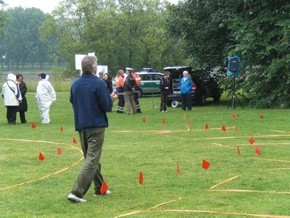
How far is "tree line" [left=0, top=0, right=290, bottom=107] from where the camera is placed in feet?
77.8

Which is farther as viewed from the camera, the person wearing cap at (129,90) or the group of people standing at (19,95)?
the person wearing cap at (129,90)

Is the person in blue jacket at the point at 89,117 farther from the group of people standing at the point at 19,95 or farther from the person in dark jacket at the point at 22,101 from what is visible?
the person in dark jacket at the point at 22,101

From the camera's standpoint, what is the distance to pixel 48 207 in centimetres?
703

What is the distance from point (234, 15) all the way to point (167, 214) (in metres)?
19.5

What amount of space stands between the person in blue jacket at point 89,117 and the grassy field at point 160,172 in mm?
281

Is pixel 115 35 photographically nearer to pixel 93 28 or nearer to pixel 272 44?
pixel 93 28

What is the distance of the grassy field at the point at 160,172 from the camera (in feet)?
22.4

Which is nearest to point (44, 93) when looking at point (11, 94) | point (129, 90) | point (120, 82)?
point (11, 94)

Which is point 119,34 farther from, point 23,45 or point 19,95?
point 23,45

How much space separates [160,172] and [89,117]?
2351 mm

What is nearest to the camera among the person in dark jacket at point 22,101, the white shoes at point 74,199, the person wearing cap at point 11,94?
the white shoes at point 74,199

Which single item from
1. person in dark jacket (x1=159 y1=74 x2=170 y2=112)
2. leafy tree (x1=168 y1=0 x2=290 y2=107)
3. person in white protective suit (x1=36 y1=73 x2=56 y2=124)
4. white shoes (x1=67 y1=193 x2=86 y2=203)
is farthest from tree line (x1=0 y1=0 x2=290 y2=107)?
white shoes (x1=67 y1=193 x2=86 y2=203)

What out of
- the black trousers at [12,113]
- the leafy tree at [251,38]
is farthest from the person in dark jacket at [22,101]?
the leafy tree at [251,38]

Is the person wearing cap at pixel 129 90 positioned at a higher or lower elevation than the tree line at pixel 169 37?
lower
